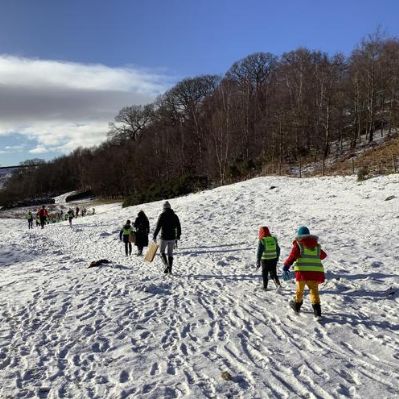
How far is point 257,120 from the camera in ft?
190

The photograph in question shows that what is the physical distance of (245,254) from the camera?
15.3m

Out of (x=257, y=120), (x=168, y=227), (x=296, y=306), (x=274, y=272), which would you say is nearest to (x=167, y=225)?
(x=168, y=227)

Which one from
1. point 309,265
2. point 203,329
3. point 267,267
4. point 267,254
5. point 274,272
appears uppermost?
point 309,265

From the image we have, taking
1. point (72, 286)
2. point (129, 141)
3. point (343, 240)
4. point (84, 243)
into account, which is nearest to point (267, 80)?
point (129, 141)

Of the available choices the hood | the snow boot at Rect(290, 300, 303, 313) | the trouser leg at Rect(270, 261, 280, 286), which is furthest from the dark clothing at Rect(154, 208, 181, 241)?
the hood

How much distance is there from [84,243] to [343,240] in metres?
14.8

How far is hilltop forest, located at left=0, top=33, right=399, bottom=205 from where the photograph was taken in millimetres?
46125

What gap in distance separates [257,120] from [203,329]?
52092 mm

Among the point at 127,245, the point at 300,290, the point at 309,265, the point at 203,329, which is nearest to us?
Result: the point at 203,329

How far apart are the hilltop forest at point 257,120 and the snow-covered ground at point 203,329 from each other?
99.7 feet

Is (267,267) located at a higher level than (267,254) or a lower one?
lower

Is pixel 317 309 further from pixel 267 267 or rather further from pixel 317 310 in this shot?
→ pixel 267 267

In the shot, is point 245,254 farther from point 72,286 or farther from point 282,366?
point 282,366

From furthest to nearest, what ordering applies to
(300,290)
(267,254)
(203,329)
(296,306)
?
1. (267,254)
2. (296,306)
3. (300,290)
4. (203,329)
